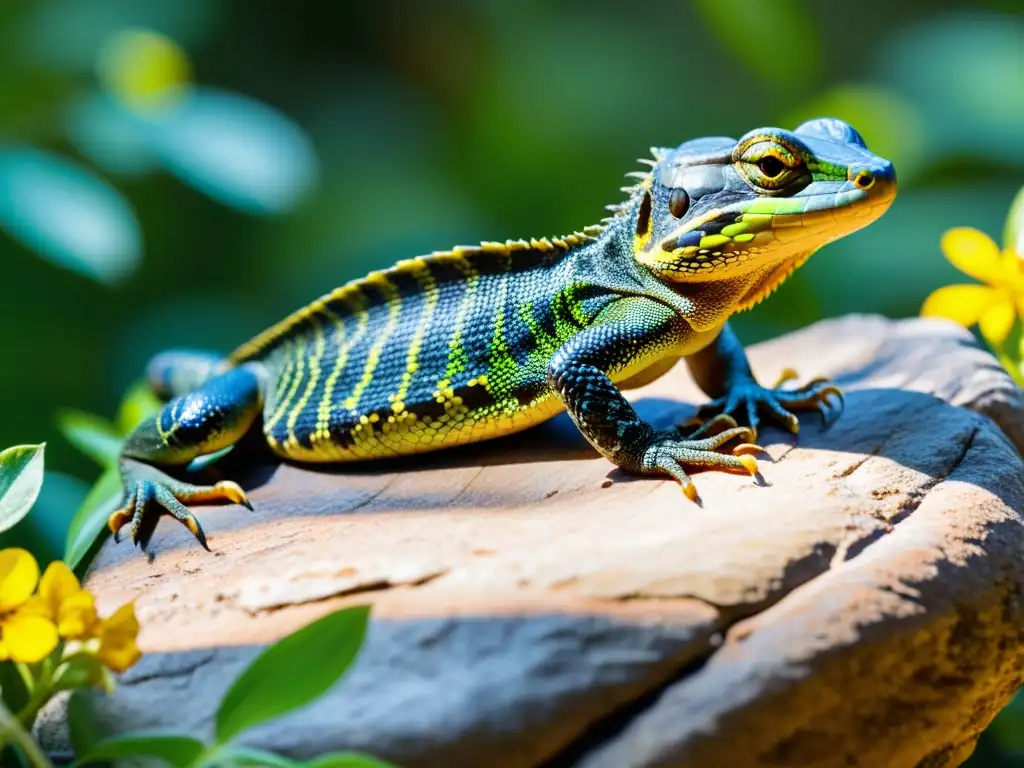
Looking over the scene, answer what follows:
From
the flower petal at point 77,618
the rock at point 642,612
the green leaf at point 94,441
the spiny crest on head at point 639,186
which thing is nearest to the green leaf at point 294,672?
the rock at point 642,612

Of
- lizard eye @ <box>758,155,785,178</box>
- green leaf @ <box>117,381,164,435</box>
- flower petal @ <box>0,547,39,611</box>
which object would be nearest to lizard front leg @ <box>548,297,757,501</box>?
lizard eye @ <box>758,155,785,178</box>

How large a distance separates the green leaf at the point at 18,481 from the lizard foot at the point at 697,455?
5.73ft

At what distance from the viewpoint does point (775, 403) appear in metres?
3.49

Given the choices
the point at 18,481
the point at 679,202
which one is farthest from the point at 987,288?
the point at 18,481

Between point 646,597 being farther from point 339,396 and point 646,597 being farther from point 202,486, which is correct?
point 202,486

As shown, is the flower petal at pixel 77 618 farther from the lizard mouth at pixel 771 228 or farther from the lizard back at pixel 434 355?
the lizard mouth at pixel 771 228

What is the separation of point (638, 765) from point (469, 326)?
6.28 feet

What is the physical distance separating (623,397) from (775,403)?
0.66 meters

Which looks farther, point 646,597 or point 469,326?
point 469,326

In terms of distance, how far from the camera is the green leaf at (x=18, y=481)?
2379 millimetres

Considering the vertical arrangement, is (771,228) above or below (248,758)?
above

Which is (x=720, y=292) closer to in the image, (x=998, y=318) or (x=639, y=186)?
(x=639, y=186)

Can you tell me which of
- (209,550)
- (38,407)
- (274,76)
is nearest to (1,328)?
(38,407)

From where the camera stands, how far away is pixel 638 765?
6.56ft
